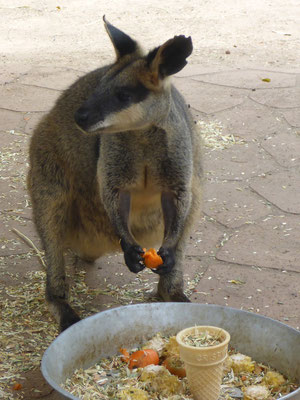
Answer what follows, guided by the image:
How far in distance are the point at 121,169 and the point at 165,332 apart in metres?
0.76

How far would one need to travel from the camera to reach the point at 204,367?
2.58 meters

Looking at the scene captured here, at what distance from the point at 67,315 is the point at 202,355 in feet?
3.32

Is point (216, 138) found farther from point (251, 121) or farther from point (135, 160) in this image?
point (135, 160)

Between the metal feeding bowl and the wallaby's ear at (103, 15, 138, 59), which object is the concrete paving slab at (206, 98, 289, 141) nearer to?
the wallaby's ear at (103, 15, 138, 59)

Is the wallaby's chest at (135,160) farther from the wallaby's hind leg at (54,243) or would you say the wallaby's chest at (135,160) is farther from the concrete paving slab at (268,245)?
the concrete paving slab at (268,245)

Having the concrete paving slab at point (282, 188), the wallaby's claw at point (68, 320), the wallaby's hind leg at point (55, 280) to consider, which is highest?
the wallaby's hind leg at point (55, 280)

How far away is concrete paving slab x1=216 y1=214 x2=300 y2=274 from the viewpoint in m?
4.00

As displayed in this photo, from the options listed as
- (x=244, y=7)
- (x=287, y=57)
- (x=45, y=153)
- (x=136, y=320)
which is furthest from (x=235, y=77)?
(x=136, y=320)

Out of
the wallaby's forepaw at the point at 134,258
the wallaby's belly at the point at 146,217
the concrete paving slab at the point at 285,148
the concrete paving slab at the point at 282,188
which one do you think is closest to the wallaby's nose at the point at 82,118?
the wallaby's belly at the point at 146,217

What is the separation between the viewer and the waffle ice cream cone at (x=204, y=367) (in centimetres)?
259

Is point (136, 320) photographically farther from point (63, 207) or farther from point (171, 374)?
point (63, 207)

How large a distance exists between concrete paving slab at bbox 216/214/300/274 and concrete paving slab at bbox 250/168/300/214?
154 millimetres

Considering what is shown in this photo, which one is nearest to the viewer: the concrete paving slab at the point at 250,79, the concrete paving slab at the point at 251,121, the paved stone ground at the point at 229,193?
the paved stone ground at the point at 229,193

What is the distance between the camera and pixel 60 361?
9.00 feet
